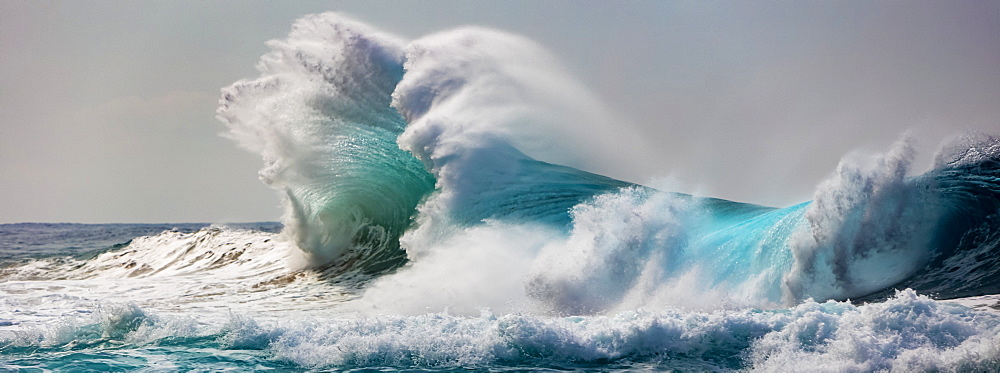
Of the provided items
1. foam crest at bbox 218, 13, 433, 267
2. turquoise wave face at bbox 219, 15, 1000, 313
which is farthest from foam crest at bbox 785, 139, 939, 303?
foam crest at bbox 218, 13, 433, 267

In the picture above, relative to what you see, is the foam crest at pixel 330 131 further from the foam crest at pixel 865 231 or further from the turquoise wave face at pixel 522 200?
the foam crest at pixel 865 231

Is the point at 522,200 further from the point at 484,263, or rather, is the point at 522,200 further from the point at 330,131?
the point at 330,131

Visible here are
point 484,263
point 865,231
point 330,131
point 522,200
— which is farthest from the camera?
point 330,131

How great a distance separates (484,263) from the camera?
1041 cm

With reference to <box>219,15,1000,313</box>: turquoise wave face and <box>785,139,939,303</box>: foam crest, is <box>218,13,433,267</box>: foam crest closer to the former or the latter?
<box>219,15,1000,313</box>: turquoise wave face

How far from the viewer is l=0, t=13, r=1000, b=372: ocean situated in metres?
6.26

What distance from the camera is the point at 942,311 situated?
6.13 m

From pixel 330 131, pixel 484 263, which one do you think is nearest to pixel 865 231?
pixel 484 263

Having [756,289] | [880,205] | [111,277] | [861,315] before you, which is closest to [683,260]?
[756,289]

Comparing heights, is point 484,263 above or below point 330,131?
A: below

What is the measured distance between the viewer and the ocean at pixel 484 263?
626cm

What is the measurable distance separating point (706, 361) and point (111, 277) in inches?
590

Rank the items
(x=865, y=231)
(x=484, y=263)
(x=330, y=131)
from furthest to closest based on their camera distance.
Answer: (x=330, y=131)
(x=484, y=263)
(x=865, y=231)

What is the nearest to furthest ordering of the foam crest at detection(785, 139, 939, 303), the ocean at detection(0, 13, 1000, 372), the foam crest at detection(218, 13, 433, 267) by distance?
the ocean at detection(0, 13, 1000, 372) < the foam crest at detection(785, 139, 939, 303) < the foam crest at detection(218, 13, 433, 267)
